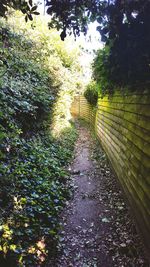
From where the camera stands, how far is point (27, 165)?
5.10 meters

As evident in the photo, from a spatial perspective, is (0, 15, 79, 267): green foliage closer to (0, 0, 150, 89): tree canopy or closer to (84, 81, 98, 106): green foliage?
(0, 0, 150, 89): tree canopy

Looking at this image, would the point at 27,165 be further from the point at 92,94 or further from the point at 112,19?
the point at 92,94

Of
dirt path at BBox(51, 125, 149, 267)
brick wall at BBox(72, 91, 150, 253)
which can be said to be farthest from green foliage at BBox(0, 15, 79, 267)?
brick wall at BBox(72, 91, 150, 253)

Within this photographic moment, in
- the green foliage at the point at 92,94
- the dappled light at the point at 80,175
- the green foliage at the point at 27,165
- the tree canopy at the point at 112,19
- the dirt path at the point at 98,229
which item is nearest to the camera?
the tree canopy at the point at 112,19

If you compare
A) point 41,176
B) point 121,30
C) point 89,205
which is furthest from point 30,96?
point 121,30

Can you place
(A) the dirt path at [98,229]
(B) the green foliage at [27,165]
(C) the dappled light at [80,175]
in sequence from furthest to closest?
(A) the dirt path at [98,229] → (B) the green foliage at [27,165] → (C) the dappled light at [80,175]

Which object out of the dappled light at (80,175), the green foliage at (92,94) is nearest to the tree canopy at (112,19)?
the dappled light at (80,175)

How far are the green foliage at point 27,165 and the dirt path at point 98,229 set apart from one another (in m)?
0.28

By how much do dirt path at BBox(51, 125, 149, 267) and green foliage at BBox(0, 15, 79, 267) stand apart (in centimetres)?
28

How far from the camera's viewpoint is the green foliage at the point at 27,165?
3.36m

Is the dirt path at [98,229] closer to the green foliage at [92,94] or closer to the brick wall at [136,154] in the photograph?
the brick wall at [136,154]

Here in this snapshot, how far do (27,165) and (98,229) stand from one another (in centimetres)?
183

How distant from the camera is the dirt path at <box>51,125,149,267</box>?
3.70m

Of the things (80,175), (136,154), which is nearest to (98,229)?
(136,154)
